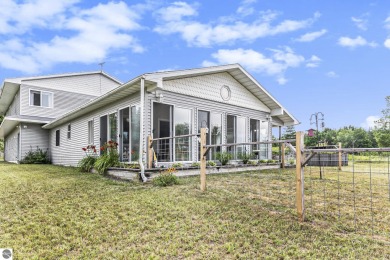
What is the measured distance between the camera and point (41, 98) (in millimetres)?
17172

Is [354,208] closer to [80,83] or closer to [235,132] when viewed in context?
[235,132]

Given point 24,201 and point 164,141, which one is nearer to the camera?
point 24,201

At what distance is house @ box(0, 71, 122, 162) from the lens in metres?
16.4

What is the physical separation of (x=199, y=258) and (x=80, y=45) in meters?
16.8

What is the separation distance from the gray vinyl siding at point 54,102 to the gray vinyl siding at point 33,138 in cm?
121

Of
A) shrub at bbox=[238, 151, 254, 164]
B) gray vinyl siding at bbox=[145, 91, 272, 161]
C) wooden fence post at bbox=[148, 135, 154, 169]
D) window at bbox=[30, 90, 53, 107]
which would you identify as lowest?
shrub at bbox=[238, 151, 254, 164]

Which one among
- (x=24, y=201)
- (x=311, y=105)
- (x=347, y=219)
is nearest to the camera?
(x=347, y=219)

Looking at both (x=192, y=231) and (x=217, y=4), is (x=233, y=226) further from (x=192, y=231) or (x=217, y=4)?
(x=217, y=4)

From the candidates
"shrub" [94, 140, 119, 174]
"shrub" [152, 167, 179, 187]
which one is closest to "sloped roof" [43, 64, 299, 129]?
"shrub" [94, 140, 119, 174]

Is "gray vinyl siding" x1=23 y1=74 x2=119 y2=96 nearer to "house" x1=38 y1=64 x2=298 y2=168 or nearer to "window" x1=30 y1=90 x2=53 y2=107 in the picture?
"window" x1=30 y1=90 x2=53 y2=107

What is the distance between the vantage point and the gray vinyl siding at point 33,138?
17047 millimetres

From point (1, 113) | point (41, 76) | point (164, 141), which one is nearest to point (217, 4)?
point (164, 141)

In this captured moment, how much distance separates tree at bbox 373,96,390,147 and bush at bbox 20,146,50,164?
3737 centimetres

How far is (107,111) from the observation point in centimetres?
1045
